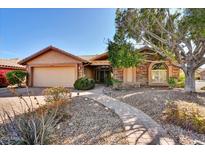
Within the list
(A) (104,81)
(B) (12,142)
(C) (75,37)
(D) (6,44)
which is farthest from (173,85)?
(B) (12,142)

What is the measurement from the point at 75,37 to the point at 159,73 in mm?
9213

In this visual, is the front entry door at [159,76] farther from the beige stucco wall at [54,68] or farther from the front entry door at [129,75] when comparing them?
the beige stucco wall at [54,68]

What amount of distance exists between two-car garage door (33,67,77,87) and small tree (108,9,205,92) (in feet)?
15.8

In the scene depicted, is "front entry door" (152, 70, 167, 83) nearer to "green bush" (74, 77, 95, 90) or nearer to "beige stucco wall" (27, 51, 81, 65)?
"green bush" (74, 77, 95, 90)

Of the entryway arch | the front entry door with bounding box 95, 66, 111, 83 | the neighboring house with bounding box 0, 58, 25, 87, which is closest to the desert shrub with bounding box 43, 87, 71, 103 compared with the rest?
the front entry door with bounding box 95, 66, 111, 83

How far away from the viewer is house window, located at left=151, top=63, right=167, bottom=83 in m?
14.8

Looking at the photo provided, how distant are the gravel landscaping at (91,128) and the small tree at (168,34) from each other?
438 centimetres

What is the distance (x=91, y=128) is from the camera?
4969mm

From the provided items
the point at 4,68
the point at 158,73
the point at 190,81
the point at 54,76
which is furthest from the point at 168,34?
the point at 4,68

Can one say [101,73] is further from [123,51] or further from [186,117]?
[186,117]

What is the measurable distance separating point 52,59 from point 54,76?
200 cm

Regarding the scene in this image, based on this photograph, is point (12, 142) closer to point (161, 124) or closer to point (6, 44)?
point (161, 124)

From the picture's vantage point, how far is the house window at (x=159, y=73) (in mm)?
14802

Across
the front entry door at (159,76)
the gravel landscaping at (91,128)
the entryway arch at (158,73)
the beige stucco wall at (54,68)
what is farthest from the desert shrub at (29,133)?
the front entry door at (159,76)
